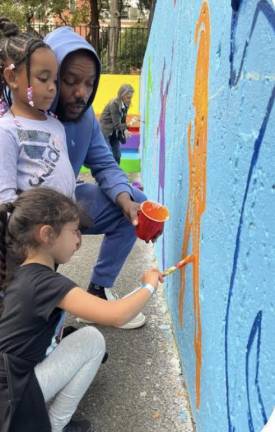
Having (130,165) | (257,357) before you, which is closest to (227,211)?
(257,357)

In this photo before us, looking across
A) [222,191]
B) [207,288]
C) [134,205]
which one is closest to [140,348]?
[134,205]

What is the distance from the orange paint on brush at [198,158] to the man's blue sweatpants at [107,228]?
0.71m

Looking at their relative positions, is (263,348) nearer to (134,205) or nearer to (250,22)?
(250,22)

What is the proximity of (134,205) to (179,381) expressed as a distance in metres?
0.93

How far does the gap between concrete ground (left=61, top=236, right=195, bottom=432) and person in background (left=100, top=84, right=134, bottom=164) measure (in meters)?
4.61

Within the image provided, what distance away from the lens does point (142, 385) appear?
239 cm

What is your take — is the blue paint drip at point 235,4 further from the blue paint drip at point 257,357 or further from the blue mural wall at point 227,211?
the blue paint drip at point 257,357

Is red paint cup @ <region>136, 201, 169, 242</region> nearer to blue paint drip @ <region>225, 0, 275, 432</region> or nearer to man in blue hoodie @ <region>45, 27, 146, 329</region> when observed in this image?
man in blue hoodie @ <region>45, 27, 146, 329</region>

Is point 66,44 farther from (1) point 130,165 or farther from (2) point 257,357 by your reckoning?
(1) point 130,165

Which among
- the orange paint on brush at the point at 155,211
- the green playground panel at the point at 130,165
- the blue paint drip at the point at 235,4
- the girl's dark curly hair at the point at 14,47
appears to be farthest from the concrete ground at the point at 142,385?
the green playground panel at the point at 130,165

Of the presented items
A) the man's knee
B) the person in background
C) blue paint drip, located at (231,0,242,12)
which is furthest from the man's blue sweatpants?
the person in background

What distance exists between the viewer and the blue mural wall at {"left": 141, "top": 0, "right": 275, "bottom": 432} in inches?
44.4

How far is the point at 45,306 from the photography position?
5.58 feet

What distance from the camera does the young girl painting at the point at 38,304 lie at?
1.71m
